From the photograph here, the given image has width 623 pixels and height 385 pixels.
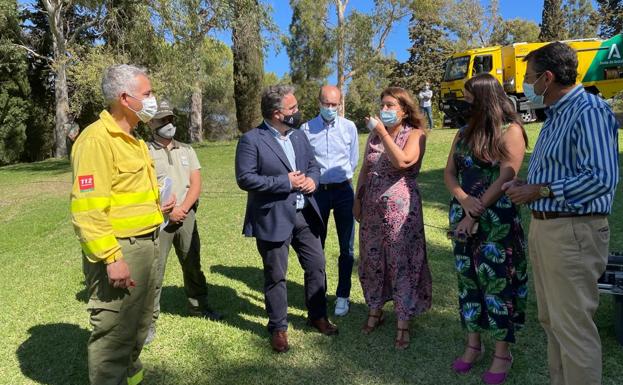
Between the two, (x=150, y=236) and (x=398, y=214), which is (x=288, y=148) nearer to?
(x=398, y=214)

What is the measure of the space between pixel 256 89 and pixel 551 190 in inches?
799

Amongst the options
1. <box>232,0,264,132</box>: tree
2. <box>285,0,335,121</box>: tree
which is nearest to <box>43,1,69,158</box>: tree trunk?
<box>232,0,264,132</box>: tree

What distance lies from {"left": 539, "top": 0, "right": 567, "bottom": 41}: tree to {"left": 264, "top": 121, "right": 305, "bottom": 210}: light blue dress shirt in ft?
119

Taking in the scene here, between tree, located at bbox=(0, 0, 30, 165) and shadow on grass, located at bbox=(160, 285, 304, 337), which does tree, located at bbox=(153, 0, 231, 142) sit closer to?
tree, located at bbox=(0, 0, 30, 165)

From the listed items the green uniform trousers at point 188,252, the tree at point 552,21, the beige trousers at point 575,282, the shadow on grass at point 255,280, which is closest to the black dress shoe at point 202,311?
the green uniform trousers at point 188,252

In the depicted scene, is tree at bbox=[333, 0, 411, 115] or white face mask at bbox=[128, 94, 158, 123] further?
tree at bbox=[333, 0, 411, 115]

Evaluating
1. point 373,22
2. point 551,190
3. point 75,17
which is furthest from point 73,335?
point 373,22

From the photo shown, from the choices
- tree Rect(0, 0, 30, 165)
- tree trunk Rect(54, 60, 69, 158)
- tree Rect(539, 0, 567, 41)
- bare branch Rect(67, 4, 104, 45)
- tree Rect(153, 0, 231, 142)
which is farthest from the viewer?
tree Rect(539, 0, 567, 41)

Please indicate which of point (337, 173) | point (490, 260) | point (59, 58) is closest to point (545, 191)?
point (490, 260)

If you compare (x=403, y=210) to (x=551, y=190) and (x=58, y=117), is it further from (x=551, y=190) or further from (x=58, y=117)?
(x=58, y=117)

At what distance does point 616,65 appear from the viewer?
17.6 metres

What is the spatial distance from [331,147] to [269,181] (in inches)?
36.3

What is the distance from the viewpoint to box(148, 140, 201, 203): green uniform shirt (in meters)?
3.74

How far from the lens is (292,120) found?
11.6 ft
